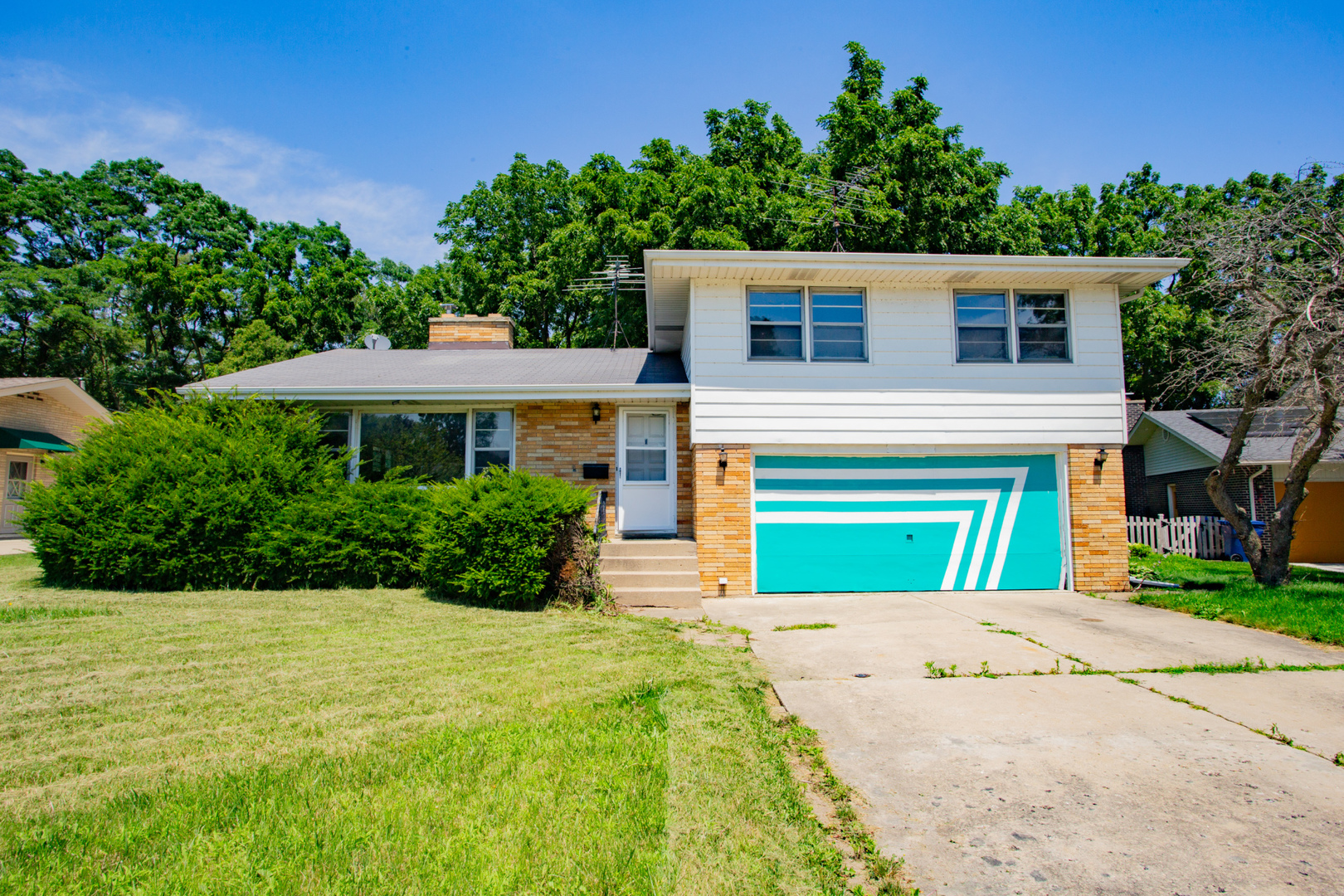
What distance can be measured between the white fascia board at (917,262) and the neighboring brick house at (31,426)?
19.9 m

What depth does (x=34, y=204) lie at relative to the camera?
34562mm

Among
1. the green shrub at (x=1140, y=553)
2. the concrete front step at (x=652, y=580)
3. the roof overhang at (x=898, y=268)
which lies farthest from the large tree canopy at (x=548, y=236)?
the concrete front step at (x=652, y=580)

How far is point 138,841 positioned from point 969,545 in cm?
1006

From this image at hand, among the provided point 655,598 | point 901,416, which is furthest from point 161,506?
point 901,416

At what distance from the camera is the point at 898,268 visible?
9.84 metres

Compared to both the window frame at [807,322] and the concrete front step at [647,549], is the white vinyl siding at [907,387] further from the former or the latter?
the concrete front step at [647,549]

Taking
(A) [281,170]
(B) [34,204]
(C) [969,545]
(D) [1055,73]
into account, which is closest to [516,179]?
(A) [281,170]

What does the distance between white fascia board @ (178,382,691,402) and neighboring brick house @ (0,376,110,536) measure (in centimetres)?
1352

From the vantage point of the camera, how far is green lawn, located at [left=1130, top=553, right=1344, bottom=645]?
6746 millimetres

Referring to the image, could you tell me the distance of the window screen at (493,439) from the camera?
11719mm

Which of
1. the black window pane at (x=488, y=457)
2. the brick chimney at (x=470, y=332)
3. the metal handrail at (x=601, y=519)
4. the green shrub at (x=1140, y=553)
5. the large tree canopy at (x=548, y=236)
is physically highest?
the large tree canopy at (x=548, y=236)

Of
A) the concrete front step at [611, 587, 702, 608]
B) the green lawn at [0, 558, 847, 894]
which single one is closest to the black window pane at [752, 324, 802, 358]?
the concrete front step at [611, 587, 702, 608]

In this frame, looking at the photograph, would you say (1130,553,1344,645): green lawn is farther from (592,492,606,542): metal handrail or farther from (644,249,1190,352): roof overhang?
(592,492,606,542): metal handrail

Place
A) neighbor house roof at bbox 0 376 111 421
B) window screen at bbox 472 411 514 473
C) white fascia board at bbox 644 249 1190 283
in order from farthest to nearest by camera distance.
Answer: neighbor house roof at bbox 0 376 111 421, window screen at bbox 472 411 514 473, white fascia board at bbox 644 249 1190 283
